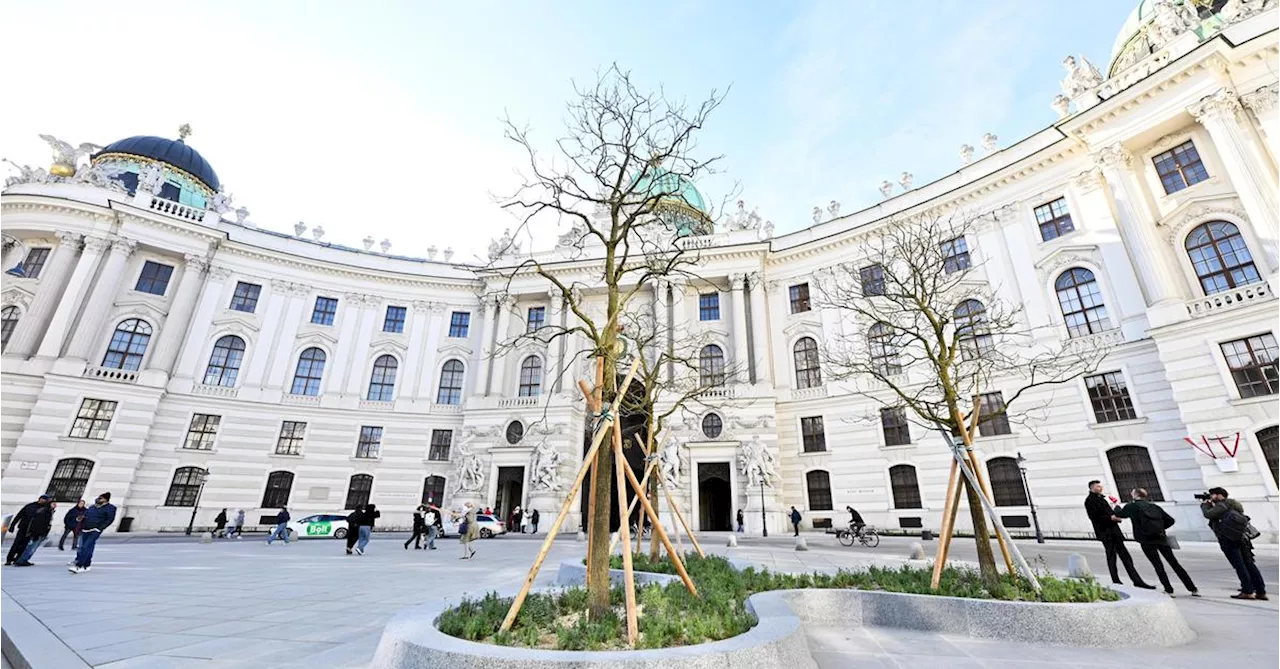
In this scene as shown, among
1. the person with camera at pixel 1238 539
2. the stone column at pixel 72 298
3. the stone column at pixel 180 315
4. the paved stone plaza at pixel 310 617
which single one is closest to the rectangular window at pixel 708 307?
the paved stone plaza at pixel 310 617

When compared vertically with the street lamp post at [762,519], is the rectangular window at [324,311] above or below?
above

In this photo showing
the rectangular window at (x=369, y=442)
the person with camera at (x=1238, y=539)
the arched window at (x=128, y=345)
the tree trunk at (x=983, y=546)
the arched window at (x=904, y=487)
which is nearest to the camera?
A: the tree trunk at (x=983, y=546)

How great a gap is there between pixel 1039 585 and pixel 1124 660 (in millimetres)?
1470

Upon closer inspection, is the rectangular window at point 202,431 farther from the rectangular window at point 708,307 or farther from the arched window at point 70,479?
the rectangular window at point 708,307

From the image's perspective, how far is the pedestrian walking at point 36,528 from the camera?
37.4 feet

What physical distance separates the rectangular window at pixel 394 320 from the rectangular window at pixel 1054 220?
119ft

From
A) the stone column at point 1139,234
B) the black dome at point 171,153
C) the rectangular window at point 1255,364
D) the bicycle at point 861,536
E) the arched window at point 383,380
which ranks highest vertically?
the black dome at point 171,153

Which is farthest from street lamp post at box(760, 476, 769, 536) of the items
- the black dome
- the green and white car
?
the black dome

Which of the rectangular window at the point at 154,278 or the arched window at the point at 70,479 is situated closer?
the arched window at the point at 70,479

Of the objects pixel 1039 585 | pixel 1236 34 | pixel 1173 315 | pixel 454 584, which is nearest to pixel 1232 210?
pixel 1173 315

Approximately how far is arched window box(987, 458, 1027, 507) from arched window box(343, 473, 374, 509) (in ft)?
105

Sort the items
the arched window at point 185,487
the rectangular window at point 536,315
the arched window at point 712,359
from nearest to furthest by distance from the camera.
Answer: the arched window at point 185,487
the arched window at point 712,359
the rectangular window at point 536,315

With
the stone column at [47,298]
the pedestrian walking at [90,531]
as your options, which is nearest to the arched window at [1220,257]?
the pedestrian walking at [90,531]

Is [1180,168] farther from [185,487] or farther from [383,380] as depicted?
[185,487]
